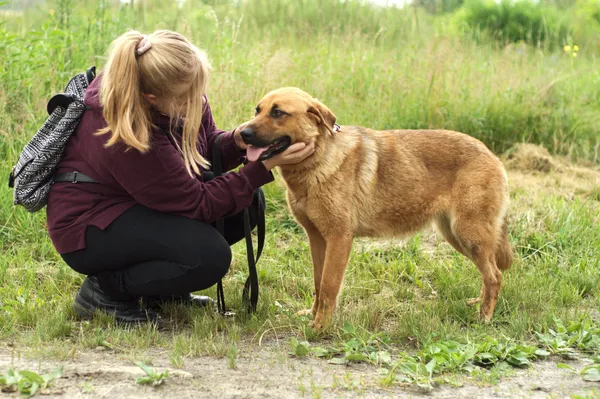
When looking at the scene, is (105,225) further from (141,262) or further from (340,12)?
(340,12)

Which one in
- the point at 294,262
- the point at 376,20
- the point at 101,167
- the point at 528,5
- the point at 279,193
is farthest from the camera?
the point at 528,5

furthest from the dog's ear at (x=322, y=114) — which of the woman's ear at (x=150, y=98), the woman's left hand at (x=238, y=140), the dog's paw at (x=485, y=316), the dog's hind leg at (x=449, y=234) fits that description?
the dog's paw at (x=485, y=316)

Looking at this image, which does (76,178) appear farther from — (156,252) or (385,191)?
(385,191)

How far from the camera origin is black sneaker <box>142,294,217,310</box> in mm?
4006

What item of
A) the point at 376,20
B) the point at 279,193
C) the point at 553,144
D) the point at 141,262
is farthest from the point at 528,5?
the point at 141,262

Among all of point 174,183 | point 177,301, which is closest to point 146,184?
point 174,183

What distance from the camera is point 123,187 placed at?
11.4 ft

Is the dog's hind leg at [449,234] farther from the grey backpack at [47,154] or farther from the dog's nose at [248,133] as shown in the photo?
the grey backpack at [47,154]

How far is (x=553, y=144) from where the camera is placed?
6.98m

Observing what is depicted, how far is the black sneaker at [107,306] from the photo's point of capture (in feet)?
12.3

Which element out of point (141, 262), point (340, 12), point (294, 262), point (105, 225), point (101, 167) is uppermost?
point (340, 12)

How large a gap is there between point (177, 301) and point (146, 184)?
961 mm

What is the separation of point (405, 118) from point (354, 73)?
85 centimetres

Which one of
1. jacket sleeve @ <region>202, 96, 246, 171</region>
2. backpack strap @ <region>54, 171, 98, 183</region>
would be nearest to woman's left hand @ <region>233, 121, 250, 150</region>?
jacket sleeve @ <region>202, 96, 246, 171</region>
